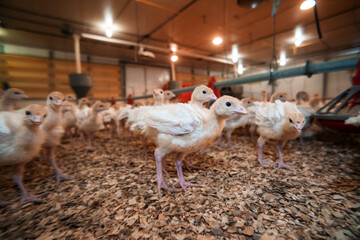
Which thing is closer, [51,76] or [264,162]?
[264,162]

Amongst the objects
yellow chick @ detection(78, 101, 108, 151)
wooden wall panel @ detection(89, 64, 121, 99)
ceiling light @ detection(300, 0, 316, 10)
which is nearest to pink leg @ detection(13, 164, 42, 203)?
yellow chick @ detection(78, 101, 108, 151)

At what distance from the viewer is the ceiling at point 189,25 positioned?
237 centimetres

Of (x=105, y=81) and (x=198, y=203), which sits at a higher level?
(x=105, y=81)

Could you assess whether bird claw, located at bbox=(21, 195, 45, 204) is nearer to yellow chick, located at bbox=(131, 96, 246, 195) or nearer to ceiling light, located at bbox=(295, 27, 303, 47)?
yellow chick, located at bbox=(131, 96, 246, 195)

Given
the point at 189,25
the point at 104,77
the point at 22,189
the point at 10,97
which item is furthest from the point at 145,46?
the point at 22,189

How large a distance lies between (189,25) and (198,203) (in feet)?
19.8

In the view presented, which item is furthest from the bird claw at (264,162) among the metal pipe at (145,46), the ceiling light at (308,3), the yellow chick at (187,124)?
the metal pipe at (145,46)

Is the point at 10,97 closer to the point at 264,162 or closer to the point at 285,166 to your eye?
the point at 264,162

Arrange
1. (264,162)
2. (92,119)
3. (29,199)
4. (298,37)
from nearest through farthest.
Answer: (29,199), (264,162), (298,37), (92,119)

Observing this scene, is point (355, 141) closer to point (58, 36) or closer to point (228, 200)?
point (228, 200)

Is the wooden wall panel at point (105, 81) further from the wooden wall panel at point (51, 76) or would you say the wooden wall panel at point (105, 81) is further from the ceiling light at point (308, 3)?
the ceiling light at point (308, 3)

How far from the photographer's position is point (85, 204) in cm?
137

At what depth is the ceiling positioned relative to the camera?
7.78 feet

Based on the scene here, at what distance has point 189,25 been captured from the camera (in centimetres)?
544
